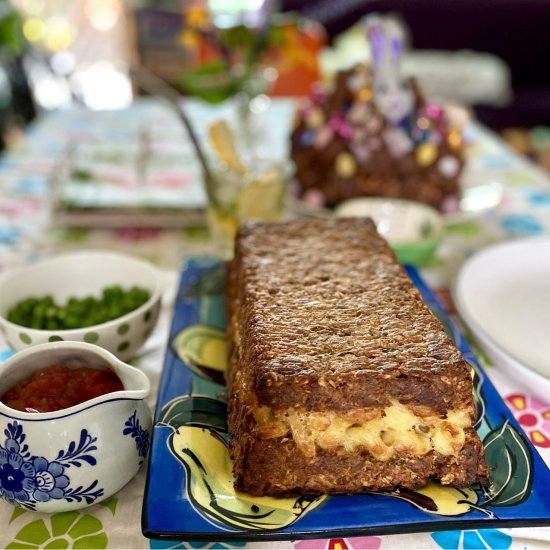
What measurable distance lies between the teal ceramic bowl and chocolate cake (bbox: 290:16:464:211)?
7 cm

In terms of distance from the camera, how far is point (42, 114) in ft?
8.70

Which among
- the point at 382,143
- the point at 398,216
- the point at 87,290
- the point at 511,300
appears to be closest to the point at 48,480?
the point at 87,290

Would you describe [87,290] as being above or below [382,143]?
below

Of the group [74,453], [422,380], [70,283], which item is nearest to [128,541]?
[74,453]

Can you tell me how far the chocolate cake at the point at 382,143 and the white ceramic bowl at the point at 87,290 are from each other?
2.07 feet

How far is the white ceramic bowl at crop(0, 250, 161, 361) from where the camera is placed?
0.96 meters

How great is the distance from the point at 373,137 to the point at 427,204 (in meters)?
0.23

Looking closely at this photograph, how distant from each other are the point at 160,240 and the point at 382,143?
629 mm

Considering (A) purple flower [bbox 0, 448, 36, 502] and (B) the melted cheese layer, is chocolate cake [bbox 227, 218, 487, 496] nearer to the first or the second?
(B) the melted cheese layer

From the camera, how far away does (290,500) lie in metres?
0.73

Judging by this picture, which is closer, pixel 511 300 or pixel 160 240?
pixel 511 300

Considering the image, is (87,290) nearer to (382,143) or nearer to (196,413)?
(196,413)

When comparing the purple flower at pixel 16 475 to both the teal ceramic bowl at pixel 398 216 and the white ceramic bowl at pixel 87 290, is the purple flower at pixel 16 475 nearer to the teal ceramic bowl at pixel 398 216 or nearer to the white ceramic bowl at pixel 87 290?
the white ceramic bowl at pixel 87 290

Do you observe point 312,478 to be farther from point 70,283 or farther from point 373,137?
point 373,137
